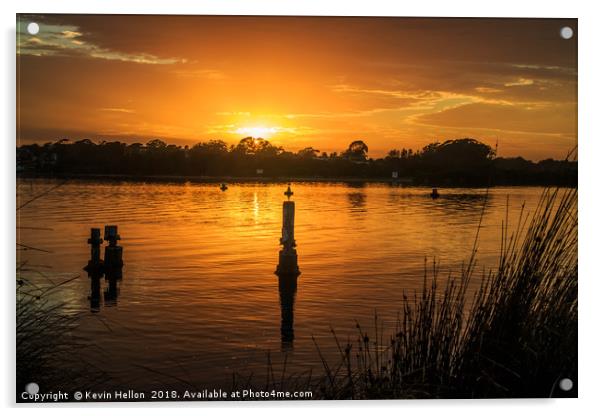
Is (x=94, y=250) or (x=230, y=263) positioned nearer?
(x=94, y=250)

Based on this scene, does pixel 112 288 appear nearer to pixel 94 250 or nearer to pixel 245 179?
pixel 94 250

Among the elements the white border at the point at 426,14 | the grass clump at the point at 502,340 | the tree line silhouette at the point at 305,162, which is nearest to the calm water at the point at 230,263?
the tree line silhouette at the point at 305,162

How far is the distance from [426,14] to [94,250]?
2718 mm

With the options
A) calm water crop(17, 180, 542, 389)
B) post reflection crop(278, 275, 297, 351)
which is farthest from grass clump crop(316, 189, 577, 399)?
post reflection crop(278, 275, 297, 351)

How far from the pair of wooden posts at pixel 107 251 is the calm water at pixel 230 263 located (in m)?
0.07

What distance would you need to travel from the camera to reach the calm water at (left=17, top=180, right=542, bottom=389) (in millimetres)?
4289

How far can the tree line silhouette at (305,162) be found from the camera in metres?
4.44

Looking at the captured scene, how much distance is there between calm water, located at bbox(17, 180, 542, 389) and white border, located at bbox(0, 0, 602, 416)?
0.73 ft

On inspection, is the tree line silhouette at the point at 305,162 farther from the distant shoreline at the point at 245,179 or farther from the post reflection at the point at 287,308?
the post reflection at the point at 287,308

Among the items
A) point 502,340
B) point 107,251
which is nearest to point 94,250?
point 107,251

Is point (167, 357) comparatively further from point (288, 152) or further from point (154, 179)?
point (288, 152)

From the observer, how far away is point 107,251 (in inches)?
217

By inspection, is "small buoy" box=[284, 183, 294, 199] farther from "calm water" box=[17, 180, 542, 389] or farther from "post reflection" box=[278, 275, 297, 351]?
"post reflection" box=[278, 275, 297, 351]

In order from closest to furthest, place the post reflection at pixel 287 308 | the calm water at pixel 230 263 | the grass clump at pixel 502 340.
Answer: the grass clump at pixel 502 340, the calm water at pixel 230 263, the post reflection at pixel 287 308
